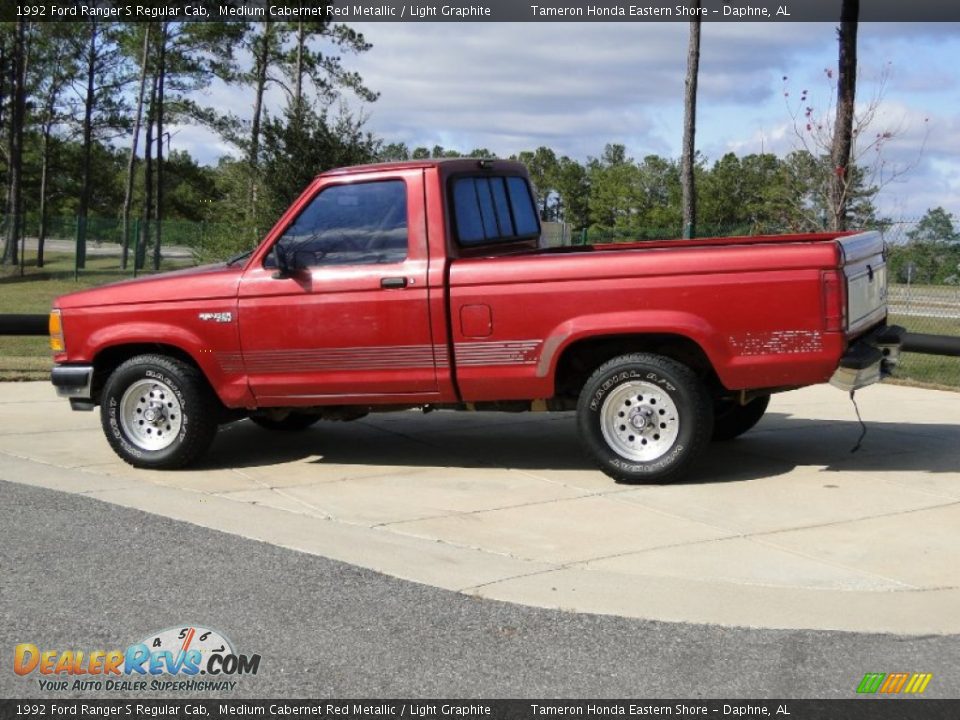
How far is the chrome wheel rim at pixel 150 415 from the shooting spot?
8.49 meters

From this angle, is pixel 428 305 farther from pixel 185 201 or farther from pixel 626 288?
pixel 185 201

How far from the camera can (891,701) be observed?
437cm

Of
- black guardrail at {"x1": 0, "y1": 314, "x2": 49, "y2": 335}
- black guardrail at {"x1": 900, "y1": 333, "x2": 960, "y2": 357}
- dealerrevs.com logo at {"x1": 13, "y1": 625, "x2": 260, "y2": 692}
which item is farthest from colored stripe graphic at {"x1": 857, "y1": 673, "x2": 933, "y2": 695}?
black guardrail at {"x1": 0, "y1": 314, "x2": 49, "y2": 335}

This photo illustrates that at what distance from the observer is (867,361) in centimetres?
737

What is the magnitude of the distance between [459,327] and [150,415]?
2.36 meters

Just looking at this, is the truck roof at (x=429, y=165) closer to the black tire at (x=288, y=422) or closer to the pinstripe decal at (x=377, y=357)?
the pinstripe decal at (x=377, y=357)

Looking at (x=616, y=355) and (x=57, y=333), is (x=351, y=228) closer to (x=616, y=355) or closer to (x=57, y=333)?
(x=616, y=355)

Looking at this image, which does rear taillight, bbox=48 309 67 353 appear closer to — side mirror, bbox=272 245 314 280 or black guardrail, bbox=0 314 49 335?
side mirror, bbox=272 245 314 280

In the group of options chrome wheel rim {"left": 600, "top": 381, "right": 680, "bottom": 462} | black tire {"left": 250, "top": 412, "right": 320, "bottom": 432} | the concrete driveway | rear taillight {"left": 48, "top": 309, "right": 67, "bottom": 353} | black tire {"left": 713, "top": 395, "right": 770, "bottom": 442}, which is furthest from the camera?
black tire {"left": 250, "top": 412, "right": 320, "bottom": 432}

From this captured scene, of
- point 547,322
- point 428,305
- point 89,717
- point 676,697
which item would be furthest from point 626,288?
point 89,717

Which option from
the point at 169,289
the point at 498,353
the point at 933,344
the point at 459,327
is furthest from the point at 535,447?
the point at 933,344

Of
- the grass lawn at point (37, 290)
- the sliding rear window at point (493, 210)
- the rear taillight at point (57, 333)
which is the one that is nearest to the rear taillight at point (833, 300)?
the sliding rear window at point (493, 210)

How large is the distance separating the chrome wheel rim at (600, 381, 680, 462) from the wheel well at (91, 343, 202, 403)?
2.92 meters

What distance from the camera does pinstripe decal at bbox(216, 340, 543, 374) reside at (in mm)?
7773
